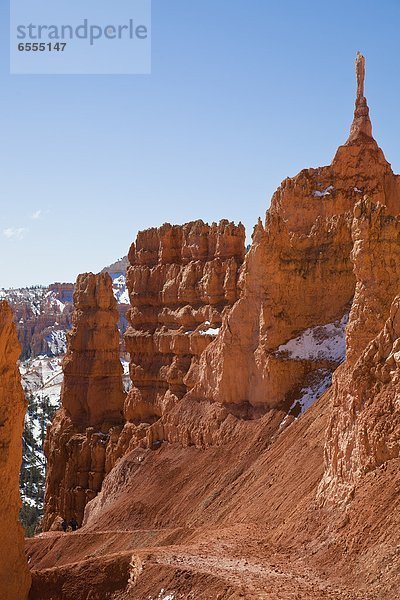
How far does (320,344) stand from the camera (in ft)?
119

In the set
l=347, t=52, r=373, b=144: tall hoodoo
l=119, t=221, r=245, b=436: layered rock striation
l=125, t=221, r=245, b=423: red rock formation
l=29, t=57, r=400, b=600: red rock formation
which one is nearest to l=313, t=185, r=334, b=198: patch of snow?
l=29, t=57, r=400, b=600: red rock formation

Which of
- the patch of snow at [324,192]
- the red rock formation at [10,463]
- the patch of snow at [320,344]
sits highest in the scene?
the patch of snow at [324,192]

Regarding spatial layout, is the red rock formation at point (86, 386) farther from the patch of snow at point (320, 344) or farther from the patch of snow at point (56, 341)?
the patch of snow at point (56, 341)

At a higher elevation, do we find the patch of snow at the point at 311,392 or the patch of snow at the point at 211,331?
the patch of snow at the point at 211,331

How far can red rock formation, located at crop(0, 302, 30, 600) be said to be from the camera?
23359 mm

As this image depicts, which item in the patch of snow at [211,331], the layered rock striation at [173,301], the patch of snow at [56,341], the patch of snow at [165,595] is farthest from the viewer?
the patch of snow at [56,341]

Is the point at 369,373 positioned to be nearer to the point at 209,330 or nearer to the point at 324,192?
the point at 324,192

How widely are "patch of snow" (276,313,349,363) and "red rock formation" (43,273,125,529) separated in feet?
78.4

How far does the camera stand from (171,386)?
5197 cm

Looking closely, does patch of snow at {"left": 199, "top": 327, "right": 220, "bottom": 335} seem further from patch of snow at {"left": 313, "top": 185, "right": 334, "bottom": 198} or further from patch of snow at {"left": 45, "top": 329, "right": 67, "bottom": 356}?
patch of snow at {"left": 45, "top": 329, "right": 67, "bottom": 356}

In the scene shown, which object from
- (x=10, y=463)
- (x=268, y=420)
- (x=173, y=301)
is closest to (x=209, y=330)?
(x=173, y=301)

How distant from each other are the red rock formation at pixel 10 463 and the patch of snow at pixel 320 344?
1462 centimetres

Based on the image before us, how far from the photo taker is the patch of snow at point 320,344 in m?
35.4

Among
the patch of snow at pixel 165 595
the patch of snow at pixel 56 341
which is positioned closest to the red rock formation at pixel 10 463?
the patch of snow at pixel 165 595
